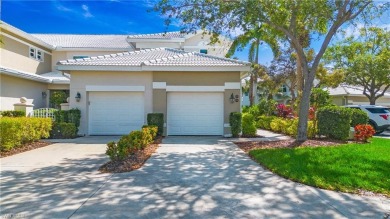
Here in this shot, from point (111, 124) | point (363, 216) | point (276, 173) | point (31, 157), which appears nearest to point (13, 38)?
point (111, 124)

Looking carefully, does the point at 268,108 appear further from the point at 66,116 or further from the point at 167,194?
the point at 167,194

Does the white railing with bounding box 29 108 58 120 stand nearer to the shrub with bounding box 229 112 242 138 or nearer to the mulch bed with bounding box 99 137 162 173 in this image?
the mulch bed with bounding box 99 137 162 173

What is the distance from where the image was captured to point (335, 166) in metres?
6.93

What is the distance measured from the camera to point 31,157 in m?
8.53

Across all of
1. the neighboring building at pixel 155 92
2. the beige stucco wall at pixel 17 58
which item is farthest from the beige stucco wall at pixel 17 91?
the neighboring building at pixel 155 92

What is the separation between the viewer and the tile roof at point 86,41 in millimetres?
23306

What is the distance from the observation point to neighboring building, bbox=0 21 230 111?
56.0 ft

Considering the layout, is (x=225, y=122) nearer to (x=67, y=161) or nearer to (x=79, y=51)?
(x=67, y=161)

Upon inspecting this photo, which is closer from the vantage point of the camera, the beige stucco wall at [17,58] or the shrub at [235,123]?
the shrub at [235,123]

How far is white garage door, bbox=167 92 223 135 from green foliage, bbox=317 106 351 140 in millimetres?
4812

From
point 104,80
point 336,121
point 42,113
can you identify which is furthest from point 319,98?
point 42,113

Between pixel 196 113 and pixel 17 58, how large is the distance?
44.5 feet

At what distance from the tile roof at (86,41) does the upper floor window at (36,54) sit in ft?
6.31

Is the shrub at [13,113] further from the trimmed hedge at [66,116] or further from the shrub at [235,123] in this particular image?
the shrub at [235,123]
